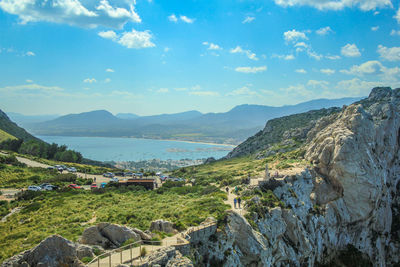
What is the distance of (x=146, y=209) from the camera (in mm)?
32062

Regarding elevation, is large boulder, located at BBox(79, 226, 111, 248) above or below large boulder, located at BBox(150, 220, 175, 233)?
above

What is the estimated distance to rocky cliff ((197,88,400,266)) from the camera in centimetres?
2427

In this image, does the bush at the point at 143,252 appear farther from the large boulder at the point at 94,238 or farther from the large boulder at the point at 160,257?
the large boulder at the point at 94,238

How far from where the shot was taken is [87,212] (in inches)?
1241

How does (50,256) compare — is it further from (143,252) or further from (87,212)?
(87,212)

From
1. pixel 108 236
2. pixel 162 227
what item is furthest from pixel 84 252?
pixel 162 227

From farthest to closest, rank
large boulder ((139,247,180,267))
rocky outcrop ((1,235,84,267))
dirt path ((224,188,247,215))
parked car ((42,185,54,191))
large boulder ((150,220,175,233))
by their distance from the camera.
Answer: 1. parked car ((42,185,54,191))
2. dirt path ((224,188,247,215))
3. large boulder ((150,220,175,233))
4. large boulder ((139,247,180,267))
5. rocky outcrop ((1,235,84,267))

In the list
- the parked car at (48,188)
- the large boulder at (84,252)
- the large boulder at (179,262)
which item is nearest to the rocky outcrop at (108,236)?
the large boulder at (84,252)

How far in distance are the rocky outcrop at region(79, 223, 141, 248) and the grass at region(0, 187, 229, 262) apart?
2.56 m

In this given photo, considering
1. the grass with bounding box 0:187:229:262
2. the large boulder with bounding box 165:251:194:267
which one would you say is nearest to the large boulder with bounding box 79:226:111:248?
the grass with bounding box 0:187:229:262

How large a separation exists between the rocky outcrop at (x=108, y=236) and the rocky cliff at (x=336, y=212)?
5.80 meters

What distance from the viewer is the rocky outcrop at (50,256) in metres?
15.4

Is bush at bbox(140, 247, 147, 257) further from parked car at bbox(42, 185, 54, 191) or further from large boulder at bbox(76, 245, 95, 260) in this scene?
parked car at bbox(42, 185, 54, 191)

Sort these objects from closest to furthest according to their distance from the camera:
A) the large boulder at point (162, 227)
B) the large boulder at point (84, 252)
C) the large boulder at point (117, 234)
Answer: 1. the large boulder at point (84, 252)
2. the large boulder at point (117, 234)
3. the large boulder at point (162, 227)
